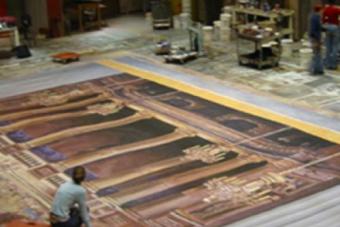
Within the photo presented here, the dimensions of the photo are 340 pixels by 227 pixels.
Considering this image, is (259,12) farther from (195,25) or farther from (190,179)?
(190,179)

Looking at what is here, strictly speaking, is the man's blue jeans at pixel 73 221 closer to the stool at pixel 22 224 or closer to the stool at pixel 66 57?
the stool at pixel 22 224

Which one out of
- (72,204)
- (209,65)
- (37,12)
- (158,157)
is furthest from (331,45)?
(37,12)

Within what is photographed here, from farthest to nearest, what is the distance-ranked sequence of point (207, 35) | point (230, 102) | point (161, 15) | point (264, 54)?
point (161, 15), point (207, 35), point (264, 54), point (230, 102)

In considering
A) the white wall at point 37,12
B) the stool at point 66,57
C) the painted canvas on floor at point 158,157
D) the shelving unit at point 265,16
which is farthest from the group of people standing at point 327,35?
the white wall at point 37,12

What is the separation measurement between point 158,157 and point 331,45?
16.4 ft

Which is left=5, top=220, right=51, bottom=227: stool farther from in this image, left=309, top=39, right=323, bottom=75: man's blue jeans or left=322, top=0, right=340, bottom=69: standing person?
left=322, top=0, right=340, bottom=69: standing person

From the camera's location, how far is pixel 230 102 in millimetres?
11688

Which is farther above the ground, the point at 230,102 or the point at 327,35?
the point at 327,35

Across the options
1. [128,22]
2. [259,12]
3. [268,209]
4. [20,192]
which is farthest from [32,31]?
[268,209]

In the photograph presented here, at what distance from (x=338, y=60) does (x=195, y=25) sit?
11.2ft

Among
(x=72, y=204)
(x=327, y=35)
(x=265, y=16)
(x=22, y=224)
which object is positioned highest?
(x=265, y=16)

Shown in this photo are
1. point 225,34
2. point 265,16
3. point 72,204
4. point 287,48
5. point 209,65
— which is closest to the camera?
point 72,204

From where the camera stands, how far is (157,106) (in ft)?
38.6

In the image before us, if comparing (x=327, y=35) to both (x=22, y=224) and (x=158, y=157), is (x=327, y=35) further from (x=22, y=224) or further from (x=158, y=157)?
(x=22, y=224)
